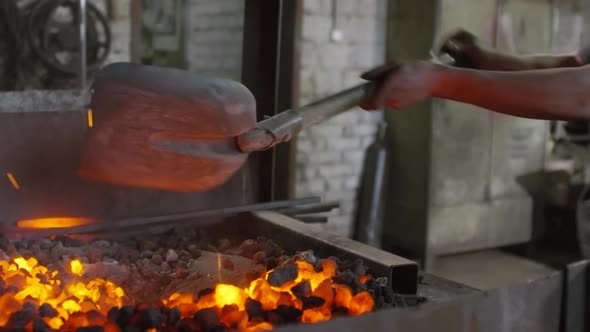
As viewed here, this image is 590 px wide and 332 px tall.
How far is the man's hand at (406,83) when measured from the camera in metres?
1.86

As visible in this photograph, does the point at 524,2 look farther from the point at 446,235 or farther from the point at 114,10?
the point at 114,10

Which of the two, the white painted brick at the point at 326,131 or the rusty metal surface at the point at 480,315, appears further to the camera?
the white painted brick at the point at 326,131

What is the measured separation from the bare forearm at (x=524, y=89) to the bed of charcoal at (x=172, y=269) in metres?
0.57

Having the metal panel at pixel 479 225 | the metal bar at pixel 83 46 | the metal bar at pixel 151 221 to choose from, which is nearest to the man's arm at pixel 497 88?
the metal bar at pixel 151 221

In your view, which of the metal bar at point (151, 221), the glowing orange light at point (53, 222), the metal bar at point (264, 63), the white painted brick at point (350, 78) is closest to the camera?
the metal bar at point (151, 221)

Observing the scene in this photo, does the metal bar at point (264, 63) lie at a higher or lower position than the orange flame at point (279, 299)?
higher

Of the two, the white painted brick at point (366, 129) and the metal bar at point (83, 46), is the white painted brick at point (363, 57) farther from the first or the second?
the metal bar at point (83, 46)

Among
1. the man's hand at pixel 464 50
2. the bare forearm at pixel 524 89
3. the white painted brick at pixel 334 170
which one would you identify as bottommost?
the white painted brick at pixel 334 170

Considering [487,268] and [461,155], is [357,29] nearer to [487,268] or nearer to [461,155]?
[461,155]

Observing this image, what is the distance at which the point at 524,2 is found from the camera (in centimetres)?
505

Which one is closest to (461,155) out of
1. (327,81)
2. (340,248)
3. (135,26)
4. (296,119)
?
(327,81)

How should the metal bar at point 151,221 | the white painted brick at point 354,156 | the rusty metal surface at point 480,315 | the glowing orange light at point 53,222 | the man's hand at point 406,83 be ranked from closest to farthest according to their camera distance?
the rusty metal surface at point 480,315
the man's hand at point 406,83
the metal bar at point 151,221
the glowing orange light at point 53,222
the white painted brick at point 354,156

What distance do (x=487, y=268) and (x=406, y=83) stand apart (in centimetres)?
361

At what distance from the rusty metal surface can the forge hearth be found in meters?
0.31
